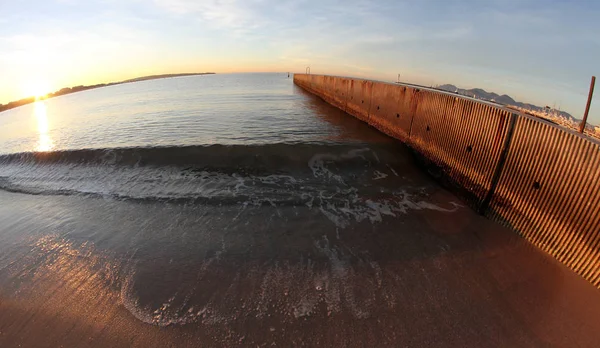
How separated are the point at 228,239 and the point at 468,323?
4.82m

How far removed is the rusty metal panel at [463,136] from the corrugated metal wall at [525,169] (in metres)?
0.03

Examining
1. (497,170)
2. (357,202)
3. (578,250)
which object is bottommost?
(357,202)

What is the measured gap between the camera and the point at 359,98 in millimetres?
20688

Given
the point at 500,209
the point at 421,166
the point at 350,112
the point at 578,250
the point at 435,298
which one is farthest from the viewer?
the point at 350,112

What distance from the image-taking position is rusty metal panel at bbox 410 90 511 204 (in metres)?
7.16

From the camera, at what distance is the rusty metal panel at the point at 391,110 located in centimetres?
1276

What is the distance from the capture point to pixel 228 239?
6.24 m

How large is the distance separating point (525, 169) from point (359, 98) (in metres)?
15.7

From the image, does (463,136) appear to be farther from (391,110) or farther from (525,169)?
(391,110)

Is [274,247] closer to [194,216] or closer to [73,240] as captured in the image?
[194,216]

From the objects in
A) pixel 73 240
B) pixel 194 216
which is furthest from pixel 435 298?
pixel 73 240

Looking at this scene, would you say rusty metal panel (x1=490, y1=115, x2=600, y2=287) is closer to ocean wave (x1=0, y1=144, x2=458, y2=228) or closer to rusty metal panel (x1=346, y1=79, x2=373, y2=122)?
ocean wave (x1=0, y1=144, x2=458, y2=228)

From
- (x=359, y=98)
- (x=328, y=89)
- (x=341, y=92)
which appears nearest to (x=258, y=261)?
(x=359, y=98)

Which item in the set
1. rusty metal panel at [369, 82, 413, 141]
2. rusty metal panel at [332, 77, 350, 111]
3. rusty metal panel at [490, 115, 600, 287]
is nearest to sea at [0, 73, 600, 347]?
rusty metal panel at [490, 115, 600, 287]
